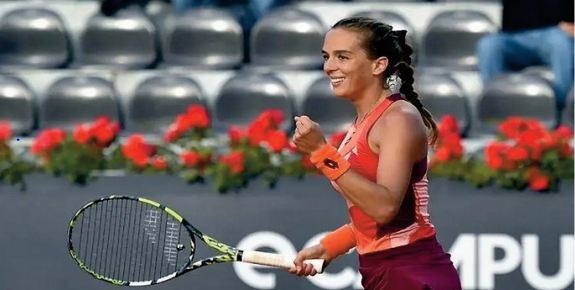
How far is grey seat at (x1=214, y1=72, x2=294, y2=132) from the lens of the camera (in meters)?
6.37

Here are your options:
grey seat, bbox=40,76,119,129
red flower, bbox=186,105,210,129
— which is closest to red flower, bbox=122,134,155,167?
red flower, bbox=186,105,210,129

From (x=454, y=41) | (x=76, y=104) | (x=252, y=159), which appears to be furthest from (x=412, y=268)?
(x=454, y=41)

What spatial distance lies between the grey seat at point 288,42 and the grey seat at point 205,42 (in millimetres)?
117

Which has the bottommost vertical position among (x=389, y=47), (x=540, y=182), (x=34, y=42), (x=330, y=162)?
(x=540, y=182)

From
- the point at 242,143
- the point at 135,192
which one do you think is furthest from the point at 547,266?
the point at 135,192

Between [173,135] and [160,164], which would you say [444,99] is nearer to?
[173,135]

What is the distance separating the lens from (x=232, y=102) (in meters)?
6.45

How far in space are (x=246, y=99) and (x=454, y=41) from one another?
1.22 meters

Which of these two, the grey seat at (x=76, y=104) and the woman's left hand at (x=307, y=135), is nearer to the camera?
the woman's left hand at (x=307, y=135)

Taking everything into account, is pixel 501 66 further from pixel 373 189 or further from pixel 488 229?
pixel 373 189

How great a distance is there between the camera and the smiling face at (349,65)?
10.3ft

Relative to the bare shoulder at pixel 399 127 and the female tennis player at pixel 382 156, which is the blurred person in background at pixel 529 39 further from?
the bare shoulder at pixel 399 127

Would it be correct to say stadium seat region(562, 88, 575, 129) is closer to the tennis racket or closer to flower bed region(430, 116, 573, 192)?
flower bed region(430, 116, 573, 192)

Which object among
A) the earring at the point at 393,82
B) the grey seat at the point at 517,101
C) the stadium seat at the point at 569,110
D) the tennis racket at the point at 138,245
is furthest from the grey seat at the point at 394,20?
the earring at the point at 393,82
